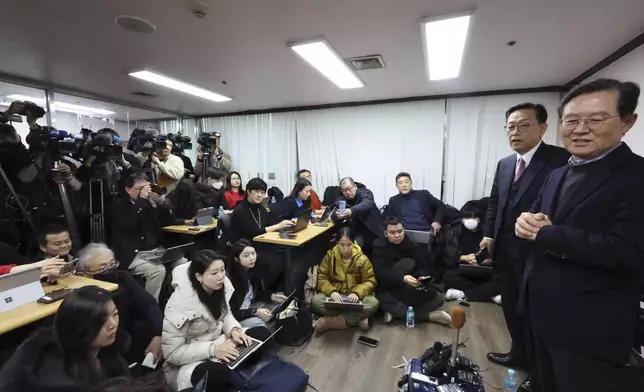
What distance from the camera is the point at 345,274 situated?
2.90 m

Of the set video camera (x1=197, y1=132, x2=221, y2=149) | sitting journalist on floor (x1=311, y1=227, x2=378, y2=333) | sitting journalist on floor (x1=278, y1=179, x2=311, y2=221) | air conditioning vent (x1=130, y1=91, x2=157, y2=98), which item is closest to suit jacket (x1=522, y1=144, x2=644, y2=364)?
sitting journalist on floor (x1=311, y1=227, x2=378, y2=333)

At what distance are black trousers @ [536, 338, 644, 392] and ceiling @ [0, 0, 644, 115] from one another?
78.9 inches

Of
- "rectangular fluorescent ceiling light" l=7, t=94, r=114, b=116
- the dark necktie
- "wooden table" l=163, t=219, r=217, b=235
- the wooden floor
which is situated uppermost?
"rectangular fluorescent ceiling light" l=7, t=94, r=114, b=116

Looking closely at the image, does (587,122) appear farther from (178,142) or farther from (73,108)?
(73,108)

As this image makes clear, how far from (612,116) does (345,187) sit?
121 inches

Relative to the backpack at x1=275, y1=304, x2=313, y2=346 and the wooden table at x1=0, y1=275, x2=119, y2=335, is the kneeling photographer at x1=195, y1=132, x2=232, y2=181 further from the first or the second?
the wooden table at x1=0, y1=275, x2=119, y2=335

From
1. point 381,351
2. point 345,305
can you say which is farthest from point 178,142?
point 381,351

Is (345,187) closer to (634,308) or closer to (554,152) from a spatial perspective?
(554,152)

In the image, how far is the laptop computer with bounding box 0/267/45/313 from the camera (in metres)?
1.51

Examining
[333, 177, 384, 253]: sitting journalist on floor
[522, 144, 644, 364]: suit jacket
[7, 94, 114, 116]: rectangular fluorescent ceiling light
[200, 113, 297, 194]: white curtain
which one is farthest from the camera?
[200, 113, 297, 194]: white curtain

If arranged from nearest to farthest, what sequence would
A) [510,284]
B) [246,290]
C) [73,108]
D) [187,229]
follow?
[510,284], [246,290], [187,229], [73,108]

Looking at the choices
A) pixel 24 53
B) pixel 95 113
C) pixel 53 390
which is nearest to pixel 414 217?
pixel 53 390

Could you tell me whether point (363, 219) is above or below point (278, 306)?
above

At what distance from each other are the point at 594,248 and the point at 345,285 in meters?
2.18
